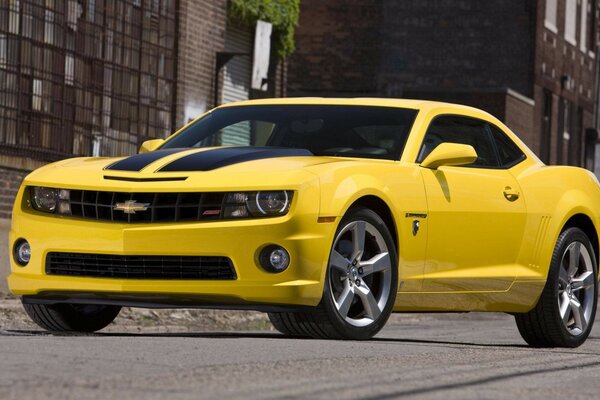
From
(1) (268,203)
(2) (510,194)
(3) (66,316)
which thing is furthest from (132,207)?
(2) (510,194)

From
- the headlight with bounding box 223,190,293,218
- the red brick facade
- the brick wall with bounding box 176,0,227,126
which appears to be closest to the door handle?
the headlight with bounding box 223,190,293,218

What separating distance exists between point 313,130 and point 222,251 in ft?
5.14

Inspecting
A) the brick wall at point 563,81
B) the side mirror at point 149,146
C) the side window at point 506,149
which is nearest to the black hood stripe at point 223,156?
the side mirror at point 149,146

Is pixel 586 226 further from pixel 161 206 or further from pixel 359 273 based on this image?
pixel 161 206

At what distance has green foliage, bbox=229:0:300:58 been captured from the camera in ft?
86.7

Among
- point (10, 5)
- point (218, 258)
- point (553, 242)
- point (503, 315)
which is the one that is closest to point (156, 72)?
point (10, 5)

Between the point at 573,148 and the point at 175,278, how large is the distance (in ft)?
115

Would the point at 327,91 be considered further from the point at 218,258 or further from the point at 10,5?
the point at 218,258

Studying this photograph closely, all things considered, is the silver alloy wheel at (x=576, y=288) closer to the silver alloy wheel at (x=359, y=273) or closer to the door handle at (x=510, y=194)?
the door handle at (x=510, y=194)

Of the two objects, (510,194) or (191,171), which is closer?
(191,171)

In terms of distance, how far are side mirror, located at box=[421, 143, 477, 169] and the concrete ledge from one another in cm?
608

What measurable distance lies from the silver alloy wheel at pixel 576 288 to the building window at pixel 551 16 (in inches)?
1142

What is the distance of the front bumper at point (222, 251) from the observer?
353 inches

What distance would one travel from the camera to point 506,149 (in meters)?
11.1
